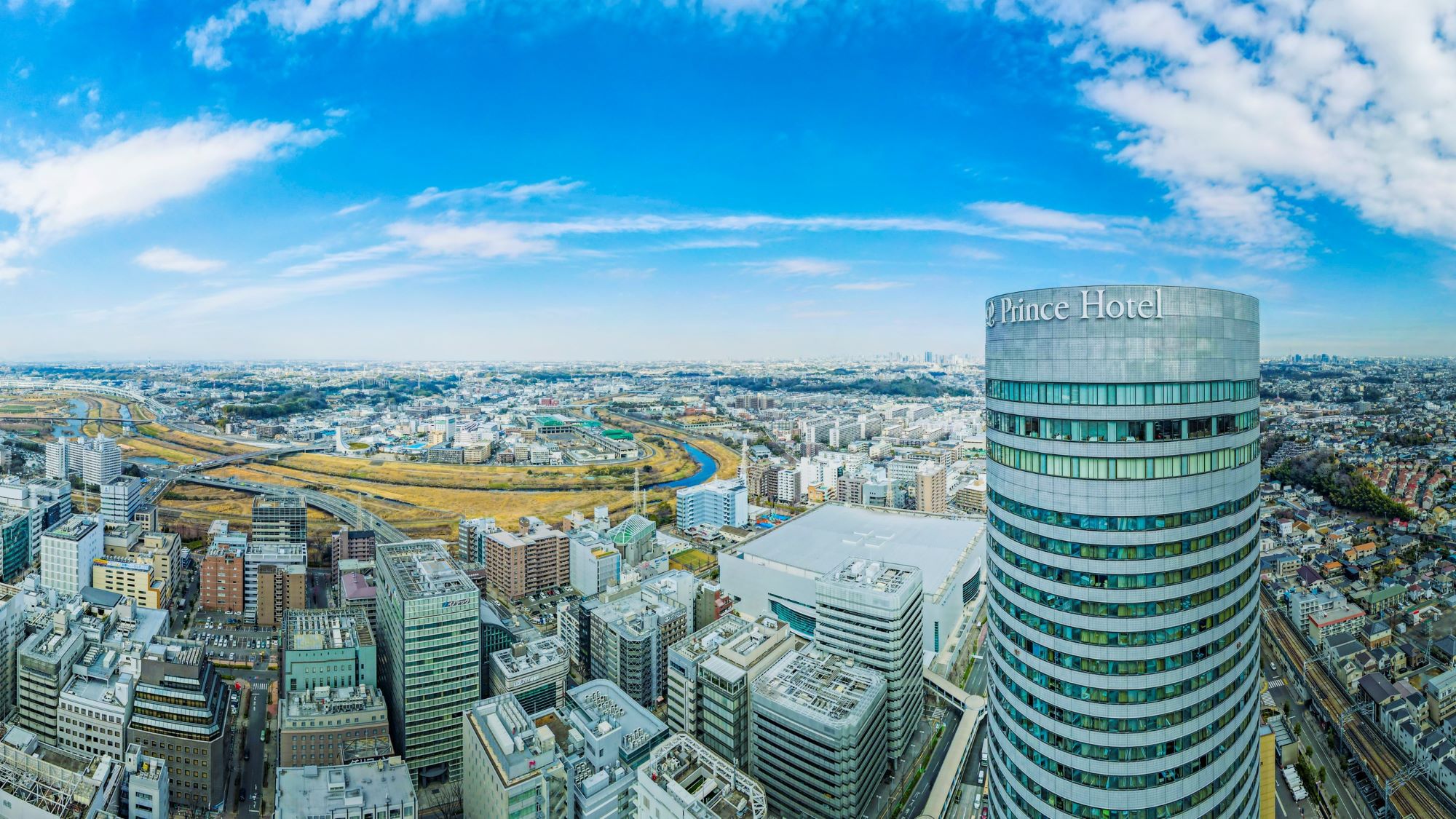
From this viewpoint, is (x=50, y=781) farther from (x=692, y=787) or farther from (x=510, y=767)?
(x=692, y=787)

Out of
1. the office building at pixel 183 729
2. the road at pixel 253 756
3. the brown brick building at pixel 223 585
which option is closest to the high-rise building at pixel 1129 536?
the road at pixel 253 756

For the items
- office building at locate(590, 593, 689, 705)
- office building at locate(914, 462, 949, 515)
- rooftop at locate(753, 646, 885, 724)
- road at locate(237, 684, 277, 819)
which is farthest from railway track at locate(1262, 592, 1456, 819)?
road at locate(237, 684, 277, 819)

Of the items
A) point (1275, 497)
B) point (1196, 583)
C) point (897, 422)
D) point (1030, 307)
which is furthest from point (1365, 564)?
point (897, 422)

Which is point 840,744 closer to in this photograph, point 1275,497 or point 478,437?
point 1275,497

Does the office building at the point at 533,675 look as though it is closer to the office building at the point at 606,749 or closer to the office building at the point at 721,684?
the office building at the point at 606,749

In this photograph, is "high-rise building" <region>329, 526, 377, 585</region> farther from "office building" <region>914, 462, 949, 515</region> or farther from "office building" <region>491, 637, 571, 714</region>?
"office building" <region>914, 462, 949, 515</region>

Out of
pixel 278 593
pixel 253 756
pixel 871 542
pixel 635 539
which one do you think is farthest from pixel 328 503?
pixel 871 542
